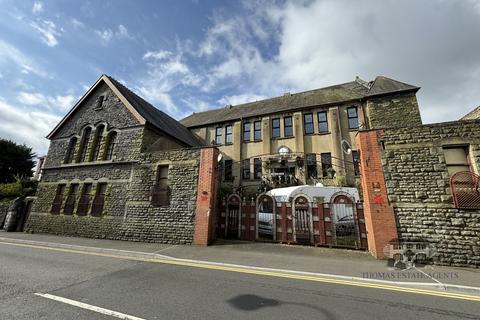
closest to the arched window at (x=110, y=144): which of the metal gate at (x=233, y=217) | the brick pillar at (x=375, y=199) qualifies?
the metal gate at (x=233, y=217)

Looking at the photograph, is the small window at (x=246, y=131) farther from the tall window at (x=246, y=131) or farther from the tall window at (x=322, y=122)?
the tall window at (x=322, y=122)

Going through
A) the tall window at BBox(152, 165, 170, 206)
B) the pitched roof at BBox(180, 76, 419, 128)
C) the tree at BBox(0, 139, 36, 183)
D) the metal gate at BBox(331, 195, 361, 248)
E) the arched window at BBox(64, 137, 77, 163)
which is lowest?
the metal gate at BBox(331, 195, 361, 248)

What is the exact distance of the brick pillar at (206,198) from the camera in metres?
10.8

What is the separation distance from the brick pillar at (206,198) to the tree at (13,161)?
1339 inches

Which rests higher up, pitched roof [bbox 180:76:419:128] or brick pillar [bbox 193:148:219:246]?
pitched roof [bbox 180:76:419:128]

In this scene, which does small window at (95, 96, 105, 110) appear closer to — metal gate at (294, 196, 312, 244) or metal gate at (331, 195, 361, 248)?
metal gate at (294, 196, 312, 244)

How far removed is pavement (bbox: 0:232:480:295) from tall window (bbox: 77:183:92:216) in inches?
114

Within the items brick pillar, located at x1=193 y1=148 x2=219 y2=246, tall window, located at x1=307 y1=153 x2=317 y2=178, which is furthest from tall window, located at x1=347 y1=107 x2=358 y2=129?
brick pillar, located at x1=193 y1=148 x2=219 y2=246

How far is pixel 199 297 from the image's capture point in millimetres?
4684

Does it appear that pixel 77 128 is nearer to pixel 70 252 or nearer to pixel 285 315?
pixel 70 252

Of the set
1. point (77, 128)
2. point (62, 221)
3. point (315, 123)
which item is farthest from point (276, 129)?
point (62, 221)

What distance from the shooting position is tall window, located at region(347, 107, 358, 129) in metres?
19.6

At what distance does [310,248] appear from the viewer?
9.88 metres

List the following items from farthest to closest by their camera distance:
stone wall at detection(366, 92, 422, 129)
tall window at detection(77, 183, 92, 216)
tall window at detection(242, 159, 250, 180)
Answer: tall window at detection(242, 159, 250, 180) < stone wall at detection(366, 92, 422, 129) < tall window at detection(77, 183, 92, 216)
